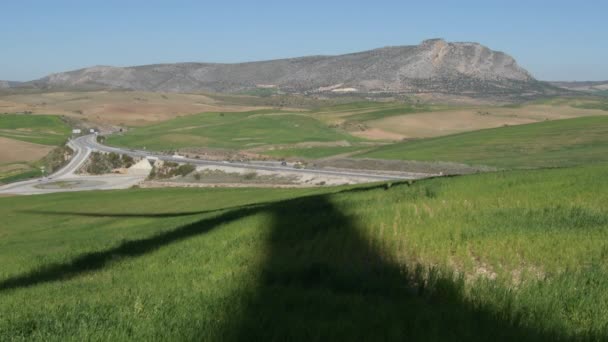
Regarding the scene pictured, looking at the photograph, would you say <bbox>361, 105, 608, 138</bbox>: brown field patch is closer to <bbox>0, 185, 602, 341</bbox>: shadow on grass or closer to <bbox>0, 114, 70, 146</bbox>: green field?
<bbox>0, 114, 70, 146</bbox>: green field

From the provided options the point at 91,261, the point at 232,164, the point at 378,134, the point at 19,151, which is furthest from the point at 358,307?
the point at 378,134

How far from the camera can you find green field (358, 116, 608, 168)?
71.9 meters

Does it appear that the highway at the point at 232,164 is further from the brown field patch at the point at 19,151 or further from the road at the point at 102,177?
the brown field patch at the point at 19,151

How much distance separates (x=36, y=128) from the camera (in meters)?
163

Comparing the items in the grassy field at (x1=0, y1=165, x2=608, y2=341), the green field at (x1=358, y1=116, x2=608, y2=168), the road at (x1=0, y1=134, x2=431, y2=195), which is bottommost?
the road at (x1=0, y1=134, x2=431, y2=195)

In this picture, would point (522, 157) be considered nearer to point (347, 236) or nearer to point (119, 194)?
point (119, 194)

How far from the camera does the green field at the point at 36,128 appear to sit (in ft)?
454

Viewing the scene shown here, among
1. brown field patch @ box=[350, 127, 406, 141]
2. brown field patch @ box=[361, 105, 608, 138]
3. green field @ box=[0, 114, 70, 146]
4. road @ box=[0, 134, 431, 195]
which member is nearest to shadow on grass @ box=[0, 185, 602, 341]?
road @ box=[0, 134, 431, 195]

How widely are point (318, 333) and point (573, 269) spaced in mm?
4853

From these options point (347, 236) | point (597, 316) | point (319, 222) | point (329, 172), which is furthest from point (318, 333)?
point (329, 172)

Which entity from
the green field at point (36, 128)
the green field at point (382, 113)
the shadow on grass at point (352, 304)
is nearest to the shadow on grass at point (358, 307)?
the shadow on grass at point (352, 304)

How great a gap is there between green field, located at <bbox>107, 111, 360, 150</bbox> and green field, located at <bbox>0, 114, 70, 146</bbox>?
45.1ft

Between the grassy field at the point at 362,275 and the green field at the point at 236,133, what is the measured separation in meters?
103

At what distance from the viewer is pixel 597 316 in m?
6.12
